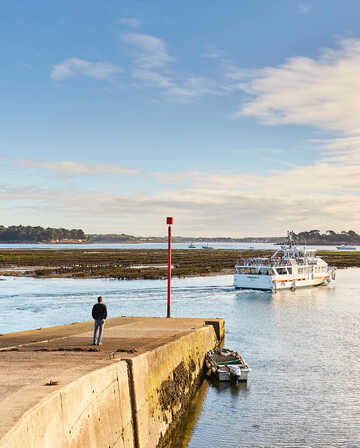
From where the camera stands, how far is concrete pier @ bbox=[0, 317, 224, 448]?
27.9 ft

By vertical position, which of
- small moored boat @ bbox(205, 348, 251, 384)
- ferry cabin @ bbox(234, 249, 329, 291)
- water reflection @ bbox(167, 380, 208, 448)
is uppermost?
ferry cabin @ bbox(234, 249, 329, 291)

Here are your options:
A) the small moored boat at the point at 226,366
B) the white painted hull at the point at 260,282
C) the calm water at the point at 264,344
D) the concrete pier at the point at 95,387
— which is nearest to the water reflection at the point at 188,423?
the calm water at the point at 264,344

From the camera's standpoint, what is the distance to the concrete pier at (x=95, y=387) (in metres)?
8.50

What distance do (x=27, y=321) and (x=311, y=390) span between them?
77.5ft

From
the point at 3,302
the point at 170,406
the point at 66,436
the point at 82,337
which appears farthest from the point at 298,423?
the point at 3,302

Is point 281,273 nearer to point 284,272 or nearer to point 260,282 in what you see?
point 284,272

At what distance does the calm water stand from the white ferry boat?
62.6 inches

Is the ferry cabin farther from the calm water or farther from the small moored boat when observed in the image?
the small moored boat

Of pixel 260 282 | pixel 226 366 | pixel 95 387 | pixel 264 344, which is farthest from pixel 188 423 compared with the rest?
pixel 260 282

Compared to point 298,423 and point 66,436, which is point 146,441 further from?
point 298,423

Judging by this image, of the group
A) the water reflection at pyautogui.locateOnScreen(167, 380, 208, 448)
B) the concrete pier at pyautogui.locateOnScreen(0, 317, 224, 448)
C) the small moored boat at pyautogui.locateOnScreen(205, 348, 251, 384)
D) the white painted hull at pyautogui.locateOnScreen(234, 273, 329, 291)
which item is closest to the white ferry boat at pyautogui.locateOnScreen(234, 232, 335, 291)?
the white painted hull at pyautogui.locateOnScreen(234, 273, 329, 291)

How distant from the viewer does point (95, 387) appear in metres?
10.5

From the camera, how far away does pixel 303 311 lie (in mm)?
Answer: 48188

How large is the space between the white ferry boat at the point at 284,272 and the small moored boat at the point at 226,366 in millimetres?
41397
